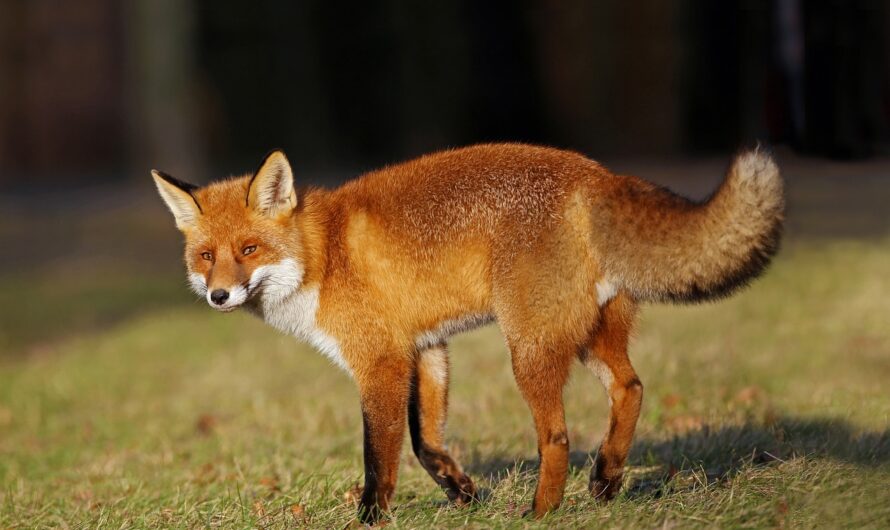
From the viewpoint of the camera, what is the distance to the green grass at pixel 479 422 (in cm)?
493

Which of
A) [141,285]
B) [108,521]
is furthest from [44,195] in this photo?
[108,521]

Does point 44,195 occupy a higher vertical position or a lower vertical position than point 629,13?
lower

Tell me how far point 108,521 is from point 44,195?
19961 mm

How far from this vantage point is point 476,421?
7.38 metres

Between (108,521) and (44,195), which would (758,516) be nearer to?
(108,521)

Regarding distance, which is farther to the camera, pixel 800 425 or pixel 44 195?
pixel 44 195

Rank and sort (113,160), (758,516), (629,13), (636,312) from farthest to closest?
(113,160), (629,13), (636,312), (758,516)

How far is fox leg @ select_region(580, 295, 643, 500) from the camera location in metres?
5.11

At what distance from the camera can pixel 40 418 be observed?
9.16 m

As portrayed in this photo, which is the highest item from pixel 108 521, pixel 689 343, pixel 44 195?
pixel 108 521

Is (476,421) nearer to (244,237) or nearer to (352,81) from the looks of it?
(244,237)

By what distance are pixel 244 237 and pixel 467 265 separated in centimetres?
107

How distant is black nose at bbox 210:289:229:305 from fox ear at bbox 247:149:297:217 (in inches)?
19.9

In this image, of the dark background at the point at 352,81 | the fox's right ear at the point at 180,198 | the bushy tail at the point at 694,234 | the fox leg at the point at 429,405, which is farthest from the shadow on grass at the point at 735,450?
the dark background at the point at 352,81
